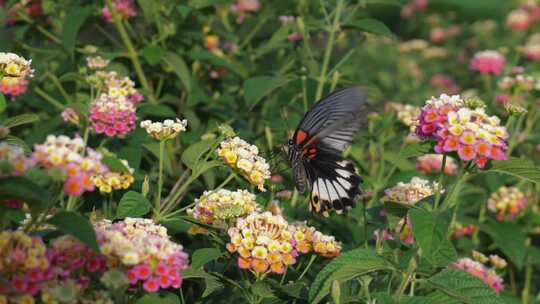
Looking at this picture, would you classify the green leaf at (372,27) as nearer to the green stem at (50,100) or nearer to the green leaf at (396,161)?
the green leaf at (396,161)

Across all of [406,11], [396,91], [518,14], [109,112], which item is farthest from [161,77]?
[406,11]

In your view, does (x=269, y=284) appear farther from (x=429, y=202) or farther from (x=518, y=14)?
(x=518, y=14)

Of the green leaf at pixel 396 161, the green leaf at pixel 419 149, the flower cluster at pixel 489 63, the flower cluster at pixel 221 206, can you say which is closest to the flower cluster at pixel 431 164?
the green leaf at pixel 396 161

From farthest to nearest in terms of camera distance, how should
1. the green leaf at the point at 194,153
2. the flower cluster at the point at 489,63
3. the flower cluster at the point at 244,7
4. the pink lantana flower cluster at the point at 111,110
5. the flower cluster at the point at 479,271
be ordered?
1. the flower cluster at the point at 489,63
2. the flower cluster at the point at 244,7
3. the flower cluster at the point at 479,271
4. the pink lantana flower cluster at the point at 111,110
5. the green leaf at the point at 194,153

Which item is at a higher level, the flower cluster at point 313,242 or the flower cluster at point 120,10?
the flower cluster at point 120,10

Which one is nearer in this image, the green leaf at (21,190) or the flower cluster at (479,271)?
the green leaf at (21,190)

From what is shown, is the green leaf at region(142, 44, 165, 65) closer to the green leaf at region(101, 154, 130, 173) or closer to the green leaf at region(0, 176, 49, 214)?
the green leaf at region(101, 154, 130, 173)
